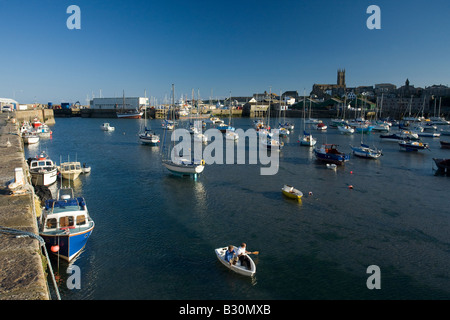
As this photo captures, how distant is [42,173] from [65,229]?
14073mm

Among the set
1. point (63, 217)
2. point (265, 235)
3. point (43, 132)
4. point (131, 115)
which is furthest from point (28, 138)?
point (131, 115)

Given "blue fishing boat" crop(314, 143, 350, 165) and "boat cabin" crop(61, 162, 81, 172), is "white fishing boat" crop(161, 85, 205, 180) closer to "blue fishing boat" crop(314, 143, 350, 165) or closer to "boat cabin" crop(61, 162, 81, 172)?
"boat cabin" crop(61, 162, 81, 172)

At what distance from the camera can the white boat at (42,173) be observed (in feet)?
85.5

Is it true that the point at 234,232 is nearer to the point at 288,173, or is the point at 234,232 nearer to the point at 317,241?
the point at 317,241

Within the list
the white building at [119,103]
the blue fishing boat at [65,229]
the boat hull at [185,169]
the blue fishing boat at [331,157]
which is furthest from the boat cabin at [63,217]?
the white building at [119,103]

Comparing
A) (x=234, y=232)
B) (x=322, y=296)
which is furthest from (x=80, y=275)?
(x=322, y=296)

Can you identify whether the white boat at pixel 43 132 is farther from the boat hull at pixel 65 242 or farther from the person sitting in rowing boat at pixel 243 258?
the person sitting in rowing boat at pixel 243 258

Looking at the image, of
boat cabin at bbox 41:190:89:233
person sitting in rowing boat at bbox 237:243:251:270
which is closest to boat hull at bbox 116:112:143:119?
boat cabin at bbox 41:190:89:233

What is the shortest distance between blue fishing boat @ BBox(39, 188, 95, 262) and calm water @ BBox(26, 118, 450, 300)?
26.6 inches

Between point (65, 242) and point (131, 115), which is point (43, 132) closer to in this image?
point (65, 242)

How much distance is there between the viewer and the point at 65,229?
14422 mm

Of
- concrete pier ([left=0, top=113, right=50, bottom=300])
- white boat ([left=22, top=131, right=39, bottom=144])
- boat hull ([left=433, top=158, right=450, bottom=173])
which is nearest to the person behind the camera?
concrete pier ([left=0, top=113, right=50, bottom=300])

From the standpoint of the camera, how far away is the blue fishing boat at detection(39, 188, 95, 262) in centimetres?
1408
